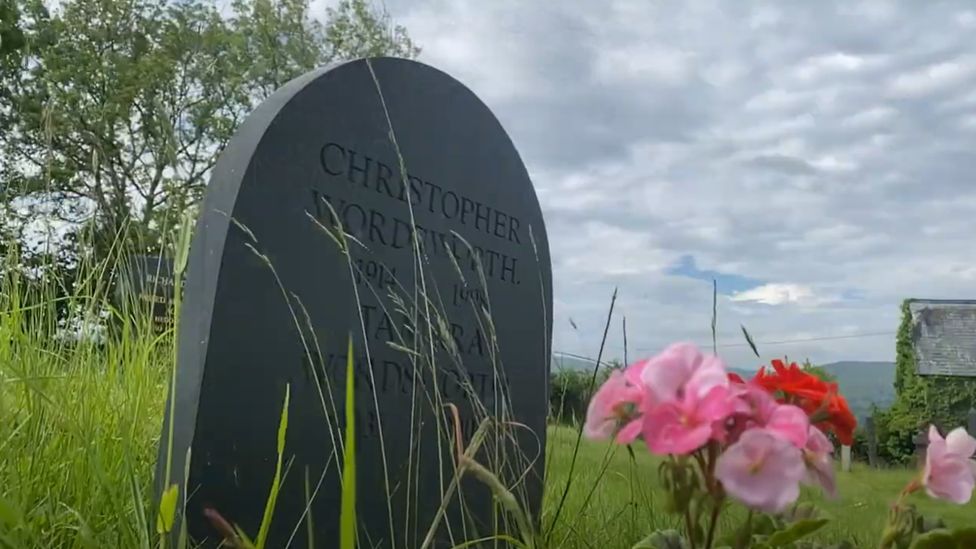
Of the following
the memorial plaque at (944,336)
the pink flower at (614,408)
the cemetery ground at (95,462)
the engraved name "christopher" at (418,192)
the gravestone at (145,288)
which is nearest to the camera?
the pink flower at (614,408)

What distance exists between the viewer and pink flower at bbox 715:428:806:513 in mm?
571

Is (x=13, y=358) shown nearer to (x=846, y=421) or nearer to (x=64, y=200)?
(x=64, y=200)

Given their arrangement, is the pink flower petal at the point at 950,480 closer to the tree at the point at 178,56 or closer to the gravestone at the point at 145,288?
the gravestone at the point at 145,288

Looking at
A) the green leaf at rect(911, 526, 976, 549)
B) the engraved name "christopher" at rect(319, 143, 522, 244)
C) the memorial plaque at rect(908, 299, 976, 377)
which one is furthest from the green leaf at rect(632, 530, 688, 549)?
the memorial plaque at rect(908, 299, 976, 377)

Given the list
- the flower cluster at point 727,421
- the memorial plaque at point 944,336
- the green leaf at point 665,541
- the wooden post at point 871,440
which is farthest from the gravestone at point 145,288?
the memorial plaque at point 944,336

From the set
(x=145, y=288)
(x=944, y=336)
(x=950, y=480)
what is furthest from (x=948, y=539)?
(x=944, y=336)

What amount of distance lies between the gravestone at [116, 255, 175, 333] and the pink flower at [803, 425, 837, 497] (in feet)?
6.53

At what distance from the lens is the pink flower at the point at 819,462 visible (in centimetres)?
71

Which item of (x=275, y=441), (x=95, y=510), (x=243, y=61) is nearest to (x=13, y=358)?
(x=95, y=510)

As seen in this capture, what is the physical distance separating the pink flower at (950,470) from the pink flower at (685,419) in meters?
0.30

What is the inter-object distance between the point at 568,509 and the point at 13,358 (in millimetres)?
1861

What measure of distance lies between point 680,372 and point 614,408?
0.08 metres

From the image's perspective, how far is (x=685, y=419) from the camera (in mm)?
610

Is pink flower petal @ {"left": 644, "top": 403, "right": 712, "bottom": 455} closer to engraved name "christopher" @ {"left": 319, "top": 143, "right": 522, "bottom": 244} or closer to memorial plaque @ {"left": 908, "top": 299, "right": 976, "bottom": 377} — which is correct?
engraved name "christopher" @ {"left": 319, "top": 143, "right": 522, "bottom": 244}
